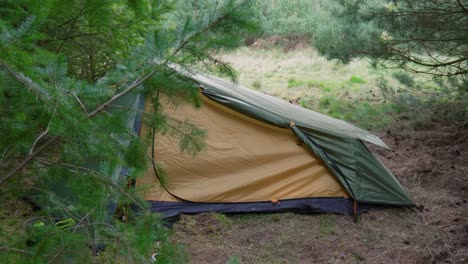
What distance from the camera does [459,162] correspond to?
5.59 metres

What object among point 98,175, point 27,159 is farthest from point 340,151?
point 27,159

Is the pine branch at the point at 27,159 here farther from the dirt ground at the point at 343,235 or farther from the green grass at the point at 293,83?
the green grass at the point at 293,83

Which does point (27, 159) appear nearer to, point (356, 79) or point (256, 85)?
point (256, 85)

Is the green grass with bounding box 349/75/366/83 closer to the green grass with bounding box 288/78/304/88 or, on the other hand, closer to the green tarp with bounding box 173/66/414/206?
the green grass with bounding box 288/78/304/88

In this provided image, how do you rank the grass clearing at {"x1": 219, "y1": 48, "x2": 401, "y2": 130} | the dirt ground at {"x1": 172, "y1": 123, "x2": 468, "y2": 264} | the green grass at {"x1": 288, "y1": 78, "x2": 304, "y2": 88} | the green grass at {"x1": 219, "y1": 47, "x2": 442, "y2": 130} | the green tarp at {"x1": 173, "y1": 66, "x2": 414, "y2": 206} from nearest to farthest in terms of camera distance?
the dirt ground at {"x1": 172, "y1": 123, "x2": 468, "y2": 264} < the green tarp at {"x1": 173, "y1": 66, "x2": 414, "y2": 206} < the green grass at {"x1": 219, "y1": 47, "x2": 442, "y2": 130} < the grass clearing at {"x1": 219, "y1": 48, "x2": 401, "y2": 130} < the green grass at {"x1": 288, "y1": 78, "x2": 304, "y2": 88}

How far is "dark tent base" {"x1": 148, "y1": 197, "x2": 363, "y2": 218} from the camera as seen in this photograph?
4.00 metres

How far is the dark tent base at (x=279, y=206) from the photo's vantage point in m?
4.00

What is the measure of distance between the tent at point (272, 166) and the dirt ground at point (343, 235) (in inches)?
5.0

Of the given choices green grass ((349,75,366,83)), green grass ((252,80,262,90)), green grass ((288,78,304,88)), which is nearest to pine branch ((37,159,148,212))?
green grass ((252,80,262,90))

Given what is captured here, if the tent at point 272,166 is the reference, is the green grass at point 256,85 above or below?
below

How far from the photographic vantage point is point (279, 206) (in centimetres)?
416

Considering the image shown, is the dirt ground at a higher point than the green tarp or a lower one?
lower

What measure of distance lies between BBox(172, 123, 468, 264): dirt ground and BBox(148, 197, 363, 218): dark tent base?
0.06 meters

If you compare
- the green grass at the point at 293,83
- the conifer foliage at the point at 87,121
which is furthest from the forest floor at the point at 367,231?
the green grass at the point at 293,83
